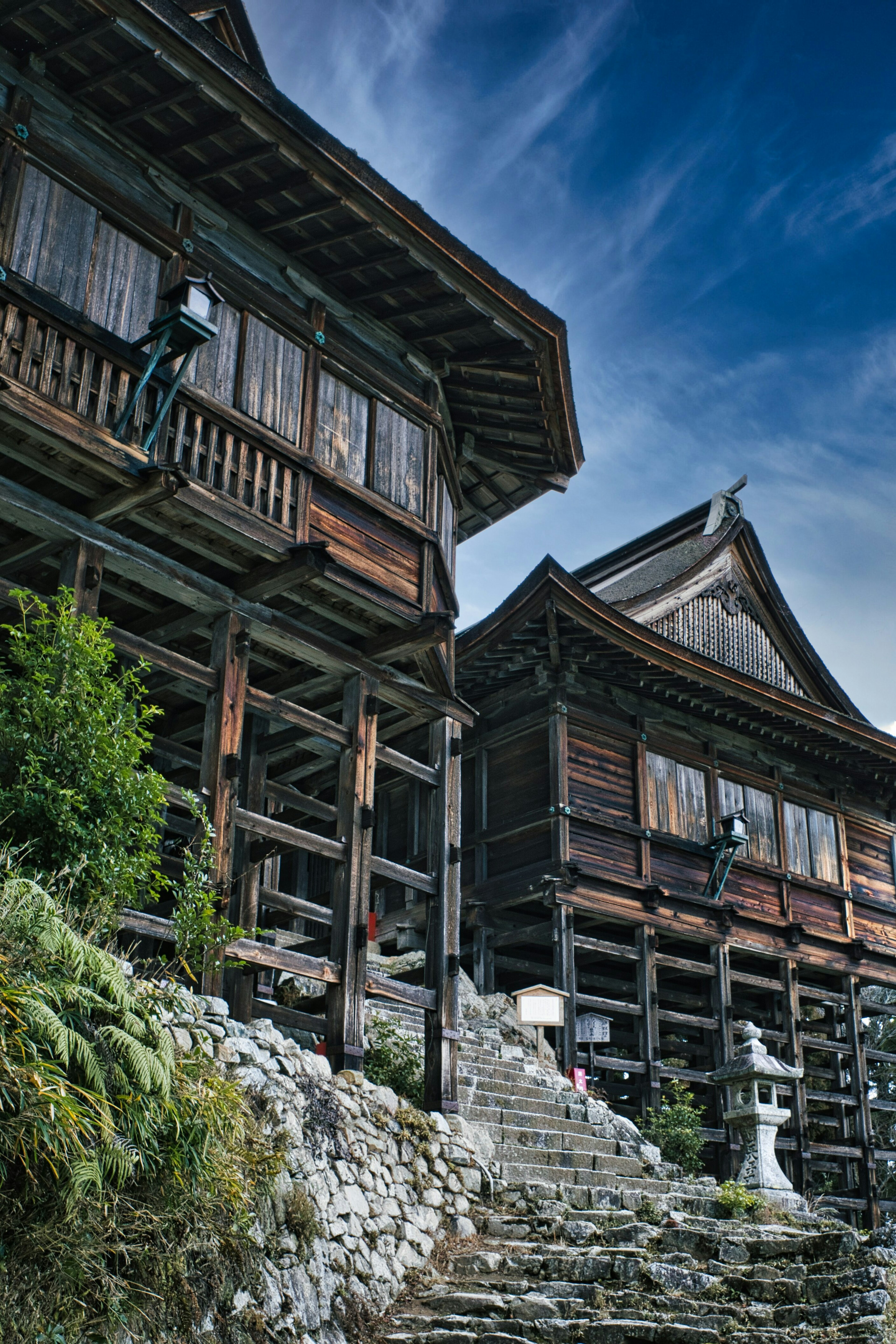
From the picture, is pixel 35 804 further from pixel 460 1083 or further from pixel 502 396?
pixel 502 396

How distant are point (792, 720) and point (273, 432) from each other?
12821 mm

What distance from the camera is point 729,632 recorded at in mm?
24172

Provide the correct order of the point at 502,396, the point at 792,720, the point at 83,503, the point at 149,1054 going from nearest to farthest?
the point at 149,1054 → the point at 83,503 → the point at 502,396 → the point at 792,720

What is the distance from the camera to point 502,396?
15930 mm

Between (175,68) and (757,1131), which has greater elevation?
(175,68)

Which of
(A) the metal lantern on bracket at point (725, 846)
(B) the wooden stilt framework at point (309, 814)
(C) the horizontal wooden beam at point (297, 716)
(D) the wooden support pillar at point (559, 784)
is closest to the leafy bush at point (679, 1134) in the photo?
(D) the wooden support pillar at point (559, 784)

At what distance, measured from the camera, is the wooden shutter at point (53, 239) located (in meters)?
10.7

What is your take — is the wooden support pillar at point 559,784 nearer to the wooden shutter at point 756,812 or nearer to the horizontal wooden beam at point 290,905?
the wooden shutter at point 756,812

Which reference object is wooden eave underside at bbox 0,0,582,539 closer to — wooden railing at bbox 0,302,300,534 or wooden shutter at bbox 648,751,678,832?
wooden railing at bbox 0,302,300,534

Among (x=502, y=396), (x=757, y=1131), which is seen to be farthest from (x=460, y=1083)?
(x=502, y=396)

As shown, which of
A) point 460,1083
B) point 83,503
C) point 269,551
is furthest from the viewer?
point 460,1083

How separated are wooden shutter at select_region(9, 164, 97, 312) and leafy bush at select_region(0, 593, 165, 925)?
116 inches

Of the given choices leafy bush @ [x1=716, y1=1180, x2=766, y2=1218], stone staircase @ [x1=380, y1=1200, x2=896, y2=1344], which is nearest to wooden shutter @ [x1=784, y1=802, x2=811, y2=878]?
leafy bush @ [x1=716, y1=1180, x2=766, y2=1218]

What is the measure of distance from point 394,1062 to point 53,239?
8.35m
